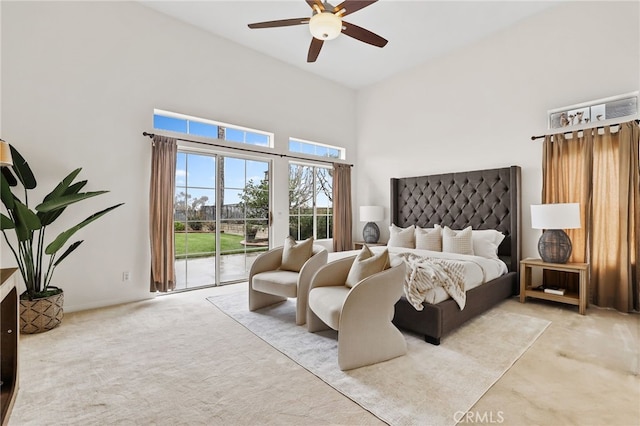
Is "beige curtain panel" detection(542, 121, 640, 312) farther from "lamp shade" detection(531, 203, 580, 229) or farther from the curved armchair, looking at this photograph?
the curved armchair

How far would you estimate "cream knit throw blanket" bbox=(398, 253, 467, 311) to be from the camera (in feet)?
8.52

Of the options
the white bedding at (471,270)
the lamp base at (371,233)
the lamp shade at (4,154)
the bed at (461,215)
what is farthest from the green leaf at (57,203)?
the lamp base at (371,233)

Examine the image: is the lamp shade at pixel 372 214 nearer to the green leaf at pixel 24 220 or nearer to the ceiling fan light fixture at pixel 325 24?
the ceiling fan light fixture at pixel 325 24

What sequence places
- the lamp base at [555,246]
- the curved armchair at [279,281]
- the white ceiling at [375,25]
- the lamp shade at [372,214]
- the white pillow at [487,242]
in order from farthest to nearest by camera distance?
the lamp shade at [372,214] < the white pillow at [487,242] < the white ceiling at [375,25] < the lamp base at [555,246] < the curved armchair at [279,281]

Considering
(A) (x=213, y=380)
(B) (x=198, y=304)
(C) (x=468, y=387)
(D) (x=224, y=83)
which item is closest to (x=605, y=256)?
(C) (x=468, y=387)

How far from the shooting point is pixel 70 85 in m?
3.36

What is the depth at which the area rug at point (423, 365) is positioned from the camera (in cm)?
173

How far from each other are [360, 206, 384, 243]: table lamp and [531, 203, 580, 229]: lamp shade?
265cm

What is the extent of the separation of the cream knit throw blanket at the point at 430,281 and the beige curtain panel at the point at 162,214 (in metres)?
3.01

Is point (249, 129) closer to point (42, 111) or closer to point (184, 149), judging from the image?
point (184, 149)

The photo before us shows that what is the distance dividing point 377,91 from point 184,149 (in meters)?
3.90

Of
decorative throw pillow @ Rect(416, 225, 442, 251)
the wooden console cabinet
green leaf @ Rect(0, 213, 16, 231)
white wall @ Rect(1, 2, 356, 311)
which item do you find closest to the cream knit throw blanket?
decorative throw pillow @ Rect(416, 225, 442, 251)

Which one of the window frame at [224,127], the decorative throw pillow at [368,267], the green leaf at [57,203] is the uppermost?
the window frame at [224,127]

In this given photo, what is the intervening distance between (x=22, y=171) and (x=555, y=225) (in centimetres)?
563
